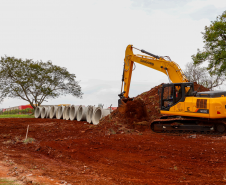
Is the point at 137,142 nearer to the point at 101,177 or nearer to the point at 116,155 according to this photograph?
the point at 116,155

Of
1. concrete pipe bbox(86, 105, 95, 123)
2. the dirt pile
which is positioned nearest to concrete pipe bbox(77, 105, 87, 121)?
concrete pipe bbox(86, 105, 95, 123)

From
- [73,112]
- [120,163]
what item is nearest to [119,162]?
[120,163]

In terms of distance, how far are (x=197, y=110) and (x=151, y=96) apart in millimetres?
6345

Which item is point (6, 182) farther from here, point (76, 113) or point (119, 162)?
point (76, 113)

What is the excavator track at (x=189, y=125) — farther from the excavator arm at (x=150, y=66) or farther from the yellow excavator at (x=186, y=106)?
the excavator arm at (x=150, y=66)

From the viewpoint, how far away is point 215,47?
2414 centimetres

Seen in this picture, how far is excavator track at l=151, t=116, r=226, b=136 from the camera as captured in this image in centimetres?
991

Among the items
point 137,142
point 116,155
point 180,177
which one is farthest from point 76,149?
point 180,177

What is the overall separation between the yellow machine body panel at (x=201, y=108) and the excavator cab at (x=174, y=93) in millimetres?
253

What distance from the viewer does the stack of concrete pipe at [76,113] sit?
59.1ft

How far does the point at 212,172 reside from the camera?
5457 millimetres

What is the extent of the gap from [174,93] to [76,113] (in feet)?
42.1

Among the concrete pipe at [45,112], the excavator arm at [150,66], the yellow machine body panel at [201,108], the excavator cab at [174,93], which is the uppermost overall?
the excavator arm at [150,66]

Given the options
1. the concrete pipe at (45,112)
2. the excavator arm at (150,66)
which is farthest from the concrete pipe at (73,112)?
the excavator arm at (150,66)
